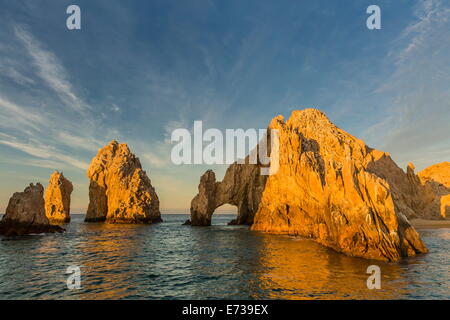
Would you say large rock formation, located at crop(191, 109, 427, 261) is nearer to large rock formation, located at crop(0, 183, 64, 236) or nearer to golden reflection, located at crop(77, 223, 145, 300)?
golden reflection, located at crop(77, 223, 145, 300)

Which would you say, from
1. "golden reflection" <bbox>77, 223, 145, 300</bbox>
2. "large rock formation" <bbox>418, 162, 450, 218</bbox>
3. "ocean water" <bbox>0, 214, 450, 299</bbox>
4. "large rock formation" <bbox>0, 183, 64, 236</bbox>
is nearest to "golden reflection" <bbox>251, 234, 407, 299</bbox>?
"ocean water" <bbox>0, 214, 450, 299</bbox>

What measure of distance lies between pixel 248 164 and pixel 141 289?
6366cm

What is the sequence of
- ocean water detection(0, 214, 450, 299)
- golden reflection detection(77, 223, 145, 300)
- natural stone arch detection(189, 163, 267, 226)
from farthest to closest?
natural stone arch detection(189, 163, 267, 226) < golden reflection detection(77, 223, 145, 300) < ocean water detection(0, 214, 450, 299)

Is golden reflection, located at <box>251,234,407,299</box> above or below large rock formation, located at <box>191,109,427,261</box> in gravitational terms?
below

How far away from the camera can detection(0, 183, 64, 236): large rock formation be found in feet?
138

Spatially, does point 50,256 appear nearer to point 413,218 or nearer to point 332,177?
point 332,177

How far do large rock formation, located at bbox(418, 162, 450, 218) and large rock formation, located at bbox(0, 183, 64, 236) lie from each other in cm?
9501

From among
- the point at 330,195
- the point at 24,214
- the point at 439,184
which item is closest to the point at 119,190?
the point at 24,214

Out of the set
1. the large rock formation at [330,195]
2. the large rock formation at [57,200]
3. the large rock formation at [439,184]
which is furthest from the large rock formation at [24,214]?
the large rock formation at [439,184]

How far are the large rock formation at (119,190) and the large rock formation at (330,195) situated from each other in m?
25.3

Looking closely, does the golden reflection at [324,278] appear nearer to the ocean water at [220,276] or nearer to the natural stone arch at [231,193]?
the ocean water at [220,276]

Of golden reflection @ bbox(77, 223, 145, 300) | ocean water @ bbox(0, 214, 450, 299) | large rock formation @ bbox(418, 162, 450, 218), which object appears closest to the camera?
ocean water @ bbox(0, 214, 450, 299)
